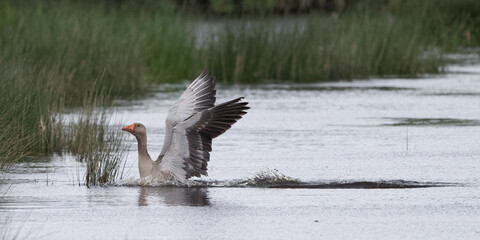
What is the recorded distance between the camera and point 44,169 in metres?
12.1

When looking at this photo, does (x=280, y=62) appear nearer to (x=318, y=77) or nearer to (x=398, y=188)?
(x=318, y=77)

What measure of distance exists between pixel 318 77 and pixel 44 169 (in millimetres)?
13337

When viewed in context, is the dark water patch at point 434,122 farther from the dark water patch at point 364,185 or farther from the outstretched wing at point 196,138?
the outstretched wing at point 196,138

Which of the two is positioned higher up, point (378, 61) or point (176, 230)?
point (378, 61)

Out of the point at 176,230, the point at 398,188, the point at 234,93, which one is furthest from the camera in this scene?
the point at 234,93

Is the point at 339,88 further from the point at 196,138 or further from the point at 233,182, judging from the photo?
the point at 196,138

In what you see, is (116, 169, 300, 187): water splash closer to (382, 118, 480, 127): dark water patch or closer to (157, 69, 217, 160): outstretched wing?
(157, 69, 217, 160): outstretched wing

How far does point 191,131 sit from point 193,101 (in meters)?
0.30

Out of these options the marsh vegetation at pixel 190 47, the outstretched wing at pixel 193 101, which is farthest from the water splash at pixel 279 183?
the marsh vegetation at pixel 190 47

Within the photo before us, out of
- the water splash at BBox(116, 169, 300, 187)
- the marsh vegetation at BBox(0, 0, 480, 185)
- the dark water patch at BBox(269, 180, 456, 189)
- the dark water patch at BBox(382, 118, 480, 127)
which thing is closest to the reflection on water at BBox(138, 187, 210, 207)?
the water splash at BBox(116, 169, 300, 187)

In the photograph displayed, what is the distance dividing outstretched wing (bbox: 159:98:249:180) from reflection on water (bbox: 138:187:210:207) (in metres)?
0.18

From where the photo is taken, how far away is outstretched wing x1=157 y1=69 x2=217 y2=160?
416 inches

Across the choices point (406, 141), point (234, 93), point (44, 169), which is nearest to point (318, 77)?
point (234, 93)

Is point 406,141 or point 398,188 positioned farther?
point 406,141
